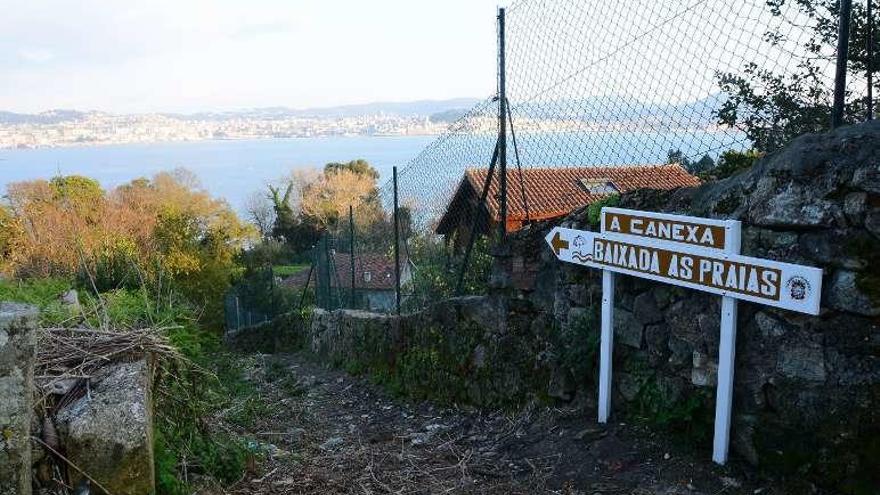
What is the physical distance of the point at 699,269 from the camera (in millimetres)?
3889

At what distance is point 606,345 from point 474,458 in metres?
1.24

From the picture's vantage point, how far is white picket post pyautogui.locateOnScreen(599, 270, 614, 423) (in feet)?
15.0

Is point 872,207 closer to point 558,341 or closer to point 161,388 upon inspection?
→ point 558,341

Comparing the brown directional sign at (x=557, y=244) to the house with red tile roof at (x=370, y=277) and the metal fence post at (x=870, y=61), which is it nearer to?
the metal fence post at (x=870, y=61)

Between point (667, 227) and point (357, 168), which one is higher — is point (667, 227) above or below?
above

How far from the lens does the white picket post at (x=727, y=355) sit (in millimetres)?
3693

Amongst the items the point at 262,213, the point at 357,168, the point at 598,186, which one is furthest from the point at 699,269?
the point at 262,213

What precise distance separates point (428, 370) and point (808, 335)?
13.9 feet

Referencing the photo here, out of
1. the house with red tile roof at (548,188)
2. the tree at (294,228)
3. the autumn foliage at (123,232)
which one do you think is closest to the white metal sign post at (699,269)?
the house with red tile roof at (548,188)

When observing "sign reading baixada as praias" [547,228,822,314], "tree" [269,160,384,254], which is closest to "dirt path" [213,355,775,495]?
"sign reading baixada as praias" [547,228,822,314]

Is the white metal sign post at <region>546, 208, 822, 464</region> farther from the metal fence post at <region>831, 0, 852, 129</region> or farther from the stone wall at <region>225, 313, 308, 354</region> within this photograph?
the stone wall at <region>225, 313, 308, 354</region>

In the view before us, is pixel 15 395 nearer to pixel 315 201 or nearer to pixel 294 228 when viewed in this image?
pixel 315 201

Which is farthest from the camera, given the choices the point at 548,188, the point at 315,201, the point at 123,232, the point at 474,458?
the point at 315,201

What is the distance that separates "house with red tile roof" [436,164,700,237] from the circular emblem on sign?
1076 millimetres
